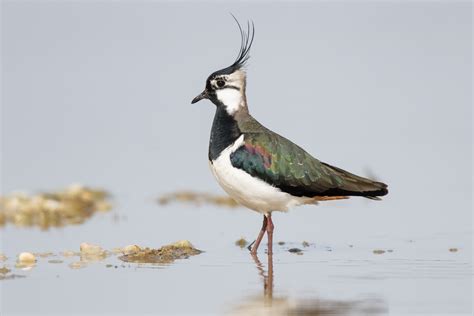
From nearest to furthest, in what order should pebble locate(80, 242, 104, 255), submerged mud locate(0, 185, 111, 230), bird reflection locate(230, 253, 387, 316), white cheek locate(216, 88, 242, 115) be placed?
1. bird reflection locate(230, 253, 387, 316)
2. pebble locate(80, 242, 104, 255)
3. white cheek locate(216, 88, 242, 115)
4. submerged mud locate(0, 185, 111, 230)

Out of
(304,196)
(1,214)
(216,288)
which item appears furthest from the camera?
(1,214)

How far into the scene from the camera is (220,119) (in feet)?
37.4

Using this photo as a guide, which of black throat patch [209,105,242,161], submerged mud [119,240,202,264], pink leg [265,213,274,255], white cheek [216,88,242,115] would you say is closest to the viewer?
submerged mud [119,240,202,264]

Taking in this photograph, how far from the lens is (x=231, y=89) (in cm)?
1154

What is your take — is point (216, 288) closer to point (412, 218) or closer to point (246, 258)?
point (246, 258)

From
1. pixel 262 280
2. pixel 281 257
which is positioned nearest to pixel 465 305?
pixel 262 280

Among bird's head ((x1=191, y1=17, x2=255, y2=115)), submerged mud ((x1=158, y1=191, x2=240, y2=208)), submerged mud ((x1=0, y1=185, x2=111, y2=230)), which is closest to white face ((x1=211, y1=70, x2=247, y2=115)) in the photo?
bird's head ((x1=191, y1=17, x2=255, y2=115))

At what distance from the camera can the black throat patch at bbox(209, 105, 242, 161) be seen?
36.2 ft

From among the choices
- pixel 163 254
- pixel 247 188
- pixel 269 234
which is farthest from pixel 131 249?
pixel 269 234

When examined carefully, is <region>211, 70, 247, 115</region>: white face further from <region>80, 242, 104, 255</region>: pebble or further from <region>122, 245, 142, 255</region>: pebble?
<region>80, 242, 104, 255</region>: pebble

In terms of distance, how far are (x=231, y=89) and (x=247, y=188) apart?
1306 millimetres

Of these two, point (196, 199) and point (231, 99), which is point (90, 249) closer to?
point (231, 99)

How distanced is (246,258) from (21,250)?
242cm

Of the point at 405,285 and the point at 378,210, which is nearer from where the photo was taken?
the point at 405,285
